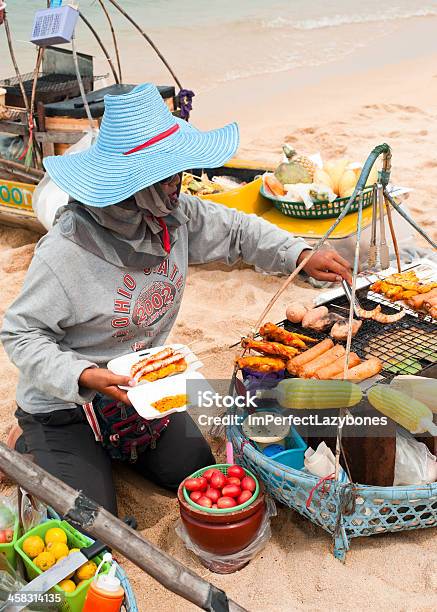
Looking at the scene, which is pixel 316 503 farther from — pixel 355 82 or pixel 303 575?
pixel 355 82

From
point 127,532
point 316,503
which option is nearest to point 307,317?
point 316,503

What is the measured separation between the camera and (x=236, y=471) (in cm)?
251

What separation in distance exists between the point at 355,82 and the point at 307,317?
8.32 metres

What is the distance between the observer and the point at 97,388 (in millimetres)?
2244

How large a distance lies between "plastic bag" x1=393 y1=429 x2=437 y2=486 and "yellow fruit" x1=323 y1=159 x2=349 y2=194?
2.42 metres

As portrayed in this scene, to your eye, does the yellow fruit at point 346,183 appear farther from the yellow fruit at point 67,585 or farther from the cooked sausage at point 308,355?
the yellow fruit at point 67,585

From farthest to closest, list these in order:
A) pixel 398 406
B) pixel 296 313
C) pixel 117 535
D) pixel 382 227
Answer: pixel 296 313
pixel 382 227
pixel 398 406
pixel 117 535

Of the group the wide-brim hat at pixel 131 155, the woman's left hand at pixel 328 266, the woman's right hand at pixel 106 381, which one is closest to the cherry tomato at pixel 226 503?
the woman's right hand at pixel 106 381

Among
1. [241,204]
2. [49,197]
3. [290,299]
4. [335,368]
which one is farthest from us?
[241,204]

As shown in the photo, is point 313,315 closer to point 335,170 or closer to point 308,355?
point 308,355

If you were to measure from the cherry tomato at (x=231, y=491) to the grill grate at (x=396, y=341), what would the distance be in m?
0.65

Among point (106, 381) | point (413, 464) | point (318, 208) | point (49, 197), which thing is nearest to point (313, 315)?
point (413, 464)

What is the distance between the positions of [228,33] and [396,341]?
44.0 ft

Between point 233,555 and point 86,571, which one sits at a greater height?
point 86,571
